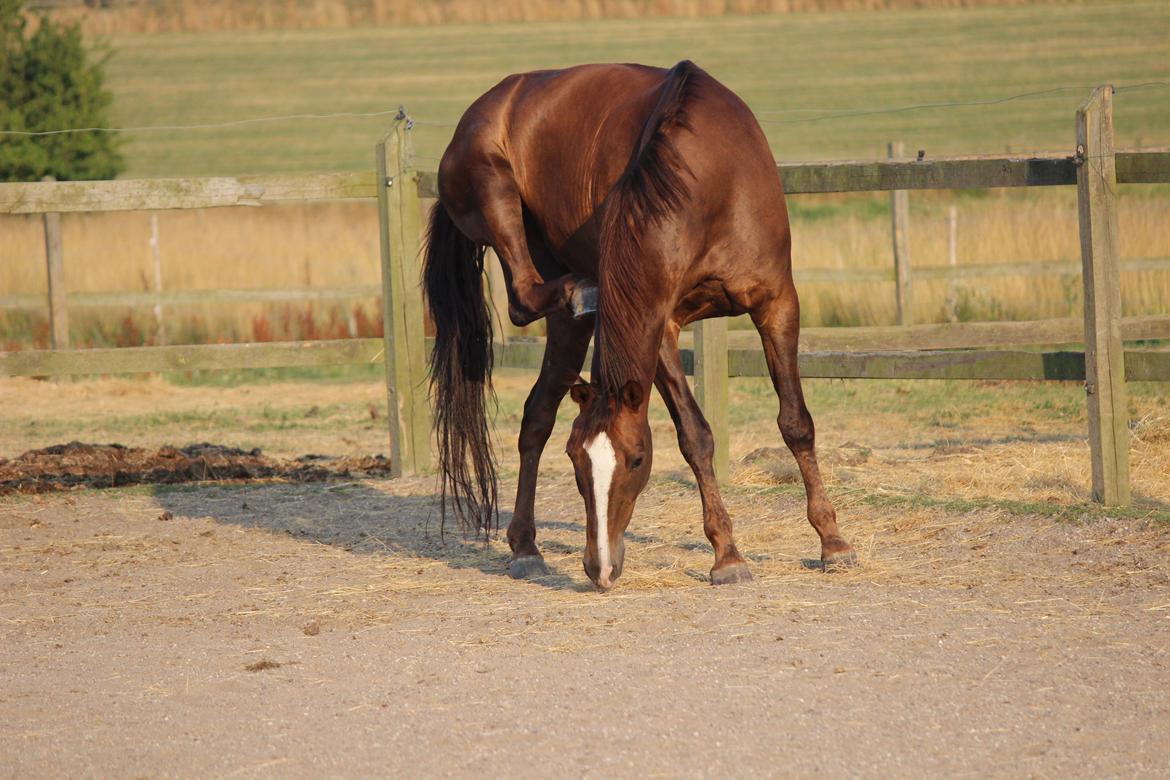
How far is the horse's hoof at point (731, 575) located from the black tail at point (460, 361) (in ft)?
4.02

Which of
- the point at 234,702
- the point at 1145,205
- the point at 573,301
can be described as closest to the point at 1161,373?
the point at 573,301

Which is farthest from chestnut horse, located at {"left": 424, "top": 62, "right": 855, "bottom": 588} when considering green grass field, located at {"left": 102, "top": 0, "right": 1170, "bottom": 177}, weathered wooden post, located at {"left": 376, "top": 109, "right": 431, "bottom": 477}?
green grass field, located at {"left": 102, "top": 0, "right": 1170, "bottom": 177}

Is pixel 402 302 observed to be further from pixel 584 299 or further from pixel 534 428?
pixel 584 299

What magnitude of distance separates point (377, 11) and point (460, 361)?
4471 centimetres

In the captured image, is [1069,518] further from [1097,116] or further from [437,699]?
[437,699]

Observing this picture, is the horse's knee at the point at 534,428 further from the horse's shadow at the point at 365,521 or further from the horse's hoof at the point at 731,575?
the horse's hoof at the point at 731,575

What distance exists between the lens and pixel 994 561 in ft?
17.6

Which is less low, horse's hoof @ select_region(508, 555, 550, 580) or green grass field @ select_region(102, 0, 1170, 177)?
green grass field @ select_region(102, 0, 1170, 177)

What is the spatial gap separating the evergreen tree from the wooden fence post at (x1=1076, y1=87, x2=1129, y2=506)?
2124 centimetres

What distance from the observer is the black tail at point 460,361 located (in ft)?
20.1

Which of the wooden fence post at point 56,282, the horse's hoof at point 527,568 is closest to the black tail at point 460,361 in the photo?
the horse's hoof at point 527,568

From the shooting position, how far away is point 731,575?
517 centimetres

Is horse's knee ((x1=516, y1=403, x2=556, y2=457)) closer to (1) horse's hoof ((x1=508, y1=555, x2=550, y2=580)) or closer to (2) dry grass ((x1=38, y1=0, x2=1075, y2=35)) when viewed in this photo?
(1) horse's hoof ((x1=508, y1=555, x2=550, y2=580))

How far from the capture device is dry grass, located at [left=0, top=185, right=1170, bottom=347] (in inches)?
550
